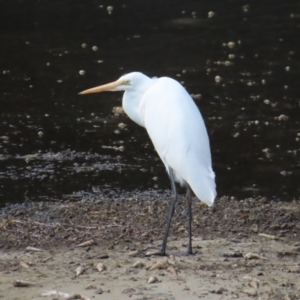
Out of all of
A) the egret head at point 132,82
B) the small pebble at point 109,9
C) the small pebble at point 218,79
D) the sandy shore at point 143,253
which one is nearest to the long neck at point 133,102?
the egret head at point 132,82

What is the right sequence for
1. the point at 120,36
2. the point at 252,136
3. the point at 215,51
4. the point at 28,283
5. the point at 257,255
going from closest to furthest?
the point at 28,283
the point at 257,255
the point at 252,136
the point at 215,51
the point at 120,36

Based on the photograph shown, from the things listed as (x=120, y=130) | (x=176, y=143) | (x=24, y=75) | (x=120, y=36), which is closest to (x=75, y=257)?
(x=176, y=143)

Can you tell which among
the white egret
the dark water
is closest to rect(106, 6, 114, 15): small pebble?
the dark water

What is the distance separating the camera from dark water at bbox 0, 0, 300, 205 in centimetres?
619

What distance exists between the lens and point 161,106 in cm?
460

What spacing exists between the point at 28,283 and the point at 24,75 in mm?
5599

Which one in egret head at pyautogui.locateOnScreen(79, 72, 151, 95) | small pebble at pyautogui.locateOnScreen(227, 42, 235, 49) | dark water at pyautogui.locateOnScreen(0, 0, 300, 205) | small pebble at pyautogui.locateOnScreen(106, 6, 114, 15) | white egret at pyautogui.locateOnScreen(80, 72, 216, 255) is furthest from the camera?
small pebble at pyautogui.locateOnScreen(106, 6, 114, 15)

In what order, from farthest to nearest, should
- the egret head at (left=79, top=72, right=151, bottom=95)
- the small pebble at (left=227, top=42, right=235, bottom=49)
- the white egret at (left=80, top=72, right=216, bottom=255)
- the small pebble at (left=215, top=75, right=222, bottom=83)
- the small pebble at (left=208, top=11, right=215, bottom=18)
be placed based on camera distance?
the small pebble at (left=208, top=11, right=215, bottom=18)
the small pebble at (left=227, top=42, right=235, bottom=49)
the small pebble at (left=215, top=75, right=222, bottom=83)
the egret head at (left=79, top=72, right=151, bottom=95)
the white egret at (left=80, top=72, right=216, bottom=255)

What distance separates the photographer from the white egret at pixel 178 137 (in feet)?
14.3

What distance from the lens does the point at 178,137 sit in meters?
4.45

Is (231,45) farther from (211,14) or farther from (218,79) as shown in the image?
(211,14)

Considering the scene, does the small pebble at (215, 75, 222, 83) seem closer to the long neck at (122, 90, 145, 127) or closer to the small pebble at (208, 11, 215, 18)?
the small pebble at (208, 11, 215, 18)

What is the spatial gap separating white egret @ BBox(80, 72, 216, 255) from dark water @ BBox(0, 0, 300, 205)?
1.33 m

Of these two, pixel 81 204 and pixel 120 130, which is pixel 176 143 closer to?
pixel 81 204
